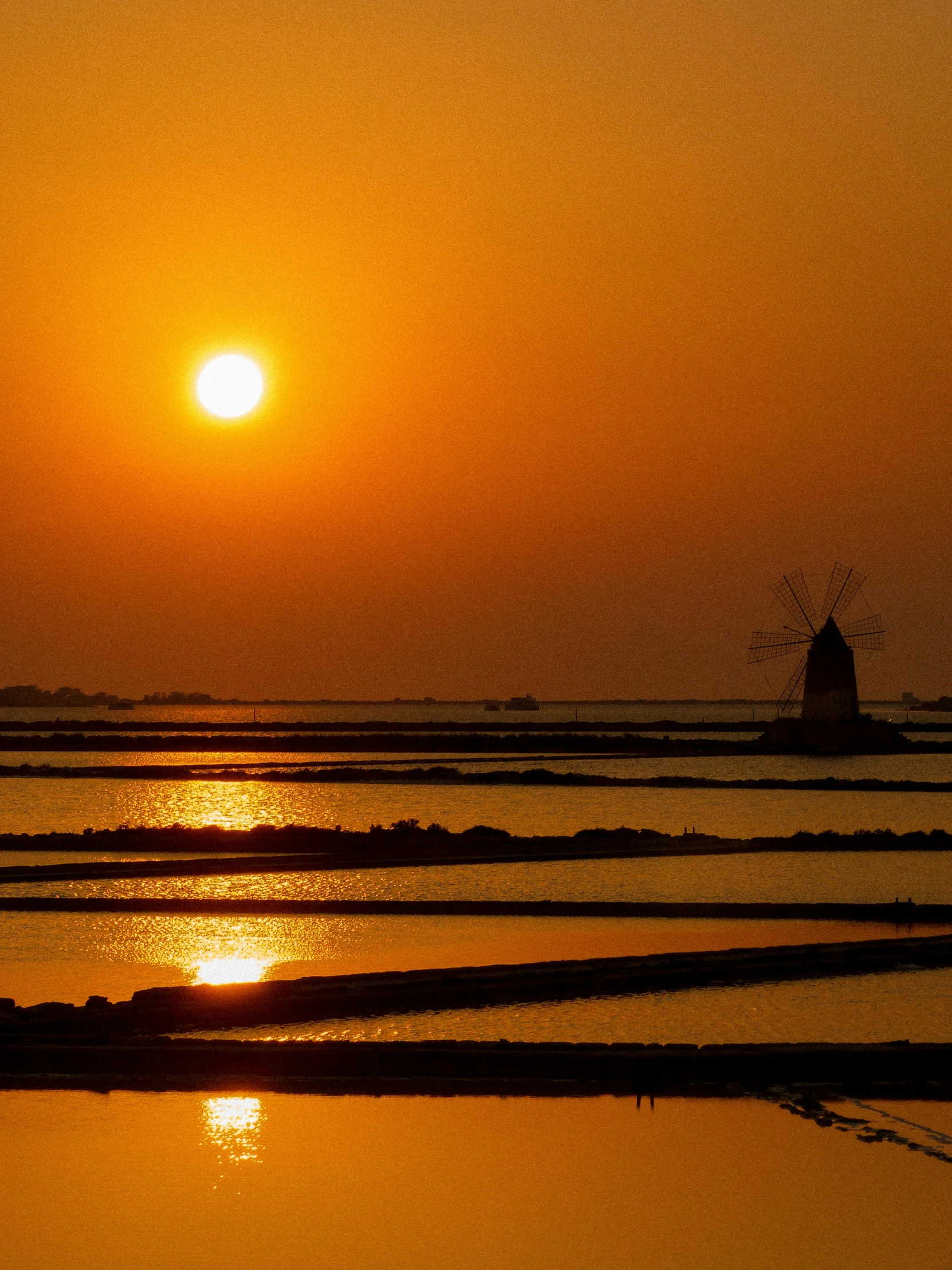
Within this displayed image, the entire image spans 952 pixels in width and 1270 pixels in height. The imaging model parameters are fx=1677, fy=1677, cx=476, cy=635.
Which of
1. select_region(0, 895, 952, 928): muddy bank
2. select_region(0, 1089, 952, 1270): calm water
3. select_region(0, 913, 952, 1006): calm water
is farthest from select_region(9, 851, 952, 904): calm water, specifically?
select_region(0, 1089, 952, 1270): calm water

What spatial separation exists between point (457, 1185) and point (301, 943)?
23.1ft

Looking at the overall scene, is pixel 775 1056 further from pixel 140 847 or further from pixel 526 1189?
pixel 140 847

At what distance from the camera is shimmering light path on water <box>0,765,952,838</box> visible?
98.2ft

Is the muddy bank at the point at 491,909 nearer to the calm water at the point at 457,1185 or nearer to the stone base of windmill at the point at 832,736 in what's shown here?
the calm water at the point at 457,1185

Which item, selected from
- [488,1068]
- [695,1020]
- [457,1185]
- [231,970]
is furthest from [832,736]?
[457,1185]

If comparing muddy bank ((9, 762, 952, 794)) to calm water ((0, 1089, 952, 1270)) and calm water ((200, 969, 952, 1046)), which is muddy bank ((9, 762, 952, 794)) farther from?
calm water ((0, 1089, 952, 1270))

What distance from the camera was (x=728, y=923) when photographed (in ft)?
52.9

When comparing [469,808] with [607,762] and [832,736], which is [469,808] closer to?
[607,762]

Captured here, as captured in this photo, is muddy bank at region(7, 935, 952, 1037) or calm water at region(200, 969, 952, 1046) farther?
muddy bank at region(7, 935, 952, 1037)

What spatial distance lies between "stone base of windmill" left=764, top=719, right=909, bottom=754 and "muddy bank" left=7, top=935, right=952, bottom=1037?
45.8 m

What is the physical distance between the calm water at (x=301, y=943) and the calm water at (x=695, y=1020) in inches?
72.5

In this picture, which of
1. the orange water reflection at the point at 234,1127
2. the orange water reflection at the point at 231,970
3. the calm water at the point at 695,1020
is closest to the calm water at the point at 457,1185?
the orange water reflection at the point at 234,1127

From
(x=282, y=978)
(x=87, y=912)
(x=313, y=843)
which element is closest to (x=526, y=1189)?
(x=282, y=978)

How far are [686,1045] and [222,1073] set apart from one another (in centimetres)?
257
